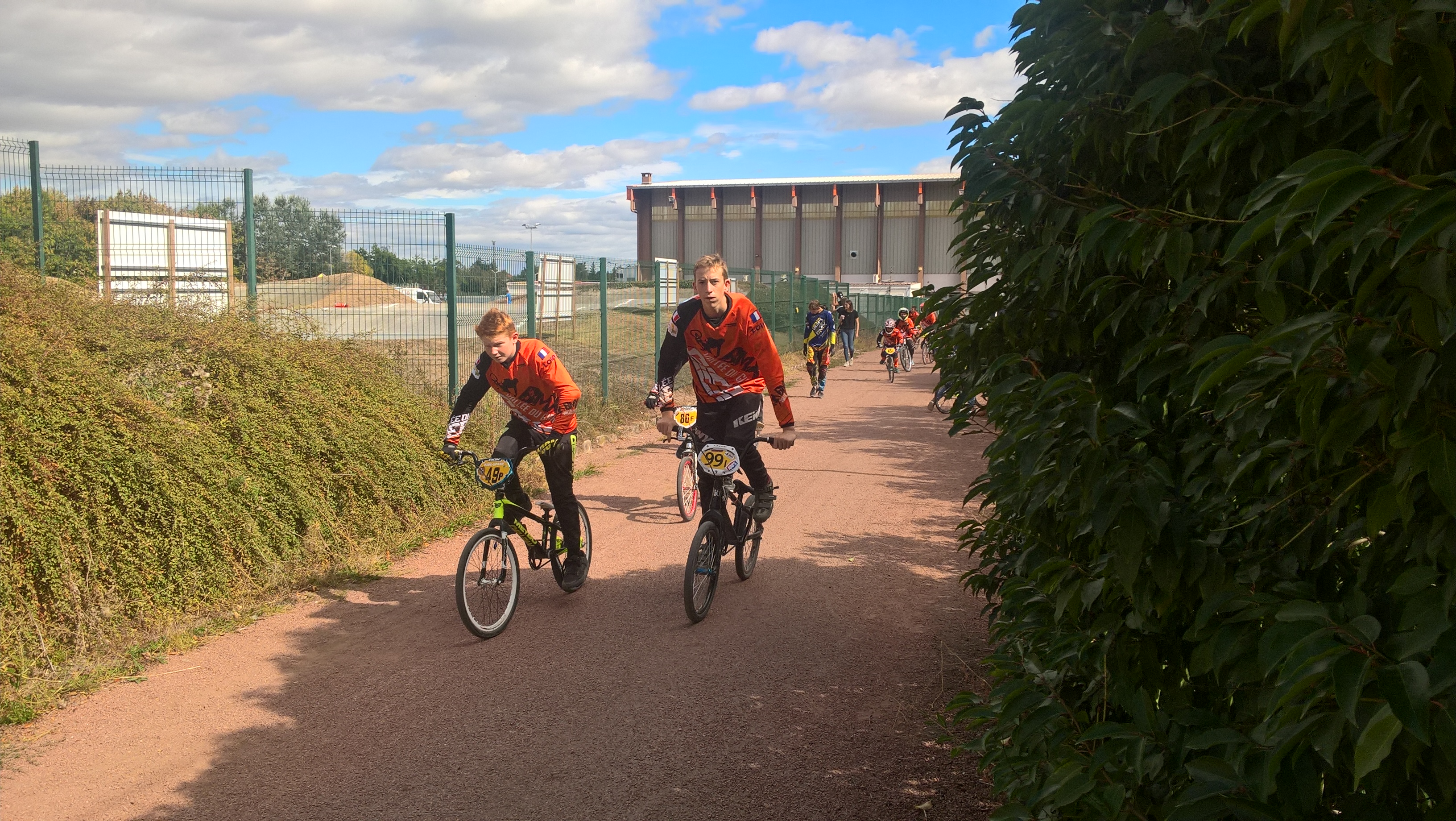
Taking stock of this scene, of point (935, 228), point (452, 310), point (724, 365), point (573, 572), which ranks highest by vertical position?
point (935, 228)

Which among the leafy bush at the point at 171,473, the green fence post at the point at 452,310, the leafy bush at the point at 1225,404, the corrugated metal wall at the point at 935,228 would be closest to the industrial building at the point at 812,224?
the corrugated metal wall at the point at 935,228

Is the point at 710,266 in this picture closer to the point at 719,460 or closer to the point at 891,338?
the point at 719,460

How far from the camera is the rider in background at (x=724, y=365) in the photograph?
248 inches

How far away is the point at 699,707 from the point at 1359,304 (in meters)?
3.85

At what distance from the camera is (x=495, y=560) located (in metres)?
6.02

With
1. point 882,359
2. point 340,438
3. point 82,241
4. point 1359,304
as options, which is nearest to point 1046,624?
point 1359,304

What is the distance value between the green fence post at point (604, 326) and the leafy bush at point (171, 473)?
6428mm

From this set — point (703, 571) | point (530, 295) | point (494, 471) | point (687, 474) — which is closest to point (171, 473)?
point (494, 471)

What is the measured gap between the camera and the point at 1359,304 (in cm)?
142

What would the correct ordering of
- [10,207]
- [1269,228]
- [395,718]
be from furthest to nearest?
1. [10,207]
2. [395,718]
3. [1269,228]

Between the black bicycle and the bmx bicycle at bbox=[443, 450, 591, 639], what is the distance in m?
0.98

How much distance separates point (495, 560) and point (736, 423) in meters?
1.67

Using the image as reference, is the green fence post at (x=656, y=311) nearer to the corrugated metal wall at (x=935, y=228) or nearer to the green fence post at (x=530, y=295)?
the green fence post at (x=530, y=295)

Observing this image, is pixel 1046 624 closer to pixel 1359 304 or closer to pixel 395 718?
pixel 1359 304
